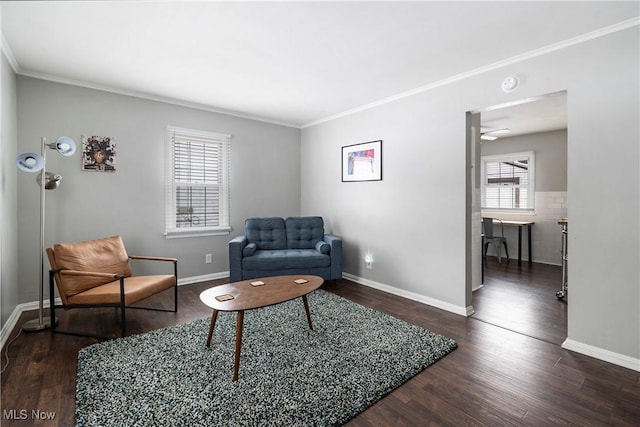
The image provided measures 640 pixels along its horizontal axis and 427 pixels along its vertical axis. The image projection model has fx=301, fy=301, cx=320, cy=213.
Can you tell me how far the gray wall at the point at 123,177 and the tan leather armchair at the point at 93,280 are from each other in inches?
25.6

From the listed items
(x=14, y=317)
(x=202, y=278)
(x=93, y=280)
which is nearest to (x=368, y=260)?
(x=202, y=278)

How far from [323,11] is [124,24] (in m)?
1.49

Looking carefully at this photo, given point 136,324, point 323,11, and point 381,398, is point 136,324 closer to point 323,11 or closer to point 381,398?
point 381,398

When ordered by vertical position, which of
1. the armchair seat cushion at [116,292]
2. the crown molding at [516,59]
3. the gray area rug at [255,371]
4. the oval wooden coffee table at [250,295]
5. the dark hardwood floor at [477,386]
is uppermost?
the crown molding at [516,59]

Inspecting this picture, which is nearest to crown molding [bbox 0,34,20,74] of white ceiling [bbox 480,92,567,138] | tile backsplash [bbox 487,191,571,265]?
white ceiling [bbox 480,92,567,138]

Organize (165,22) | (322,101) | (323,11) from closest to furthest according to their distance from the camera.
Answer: (323,11), (165,22), (322,101)

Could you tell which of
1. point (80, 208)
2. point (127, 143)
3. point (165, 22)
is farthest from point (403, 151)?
point (80, 208)

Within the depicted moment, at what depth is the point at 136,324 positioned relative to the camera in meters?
2.88

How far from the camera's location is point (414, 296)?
363 cm

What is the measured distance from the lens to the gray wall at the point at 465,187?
219cm

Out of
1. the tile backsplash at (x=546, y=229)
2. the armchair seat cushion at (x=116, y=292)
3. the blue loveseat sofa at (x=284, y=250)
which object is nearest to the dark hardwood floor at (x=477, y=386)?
the armchair seat cushion at (x=116, y=292)

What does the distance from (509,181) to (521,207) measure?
58cm

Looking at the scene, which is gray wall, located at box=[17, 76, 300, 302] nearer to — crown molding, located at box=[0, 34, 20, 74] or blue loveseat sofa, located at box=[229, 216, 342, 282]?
crown molding, located at box=[0, 34, 20, 74]

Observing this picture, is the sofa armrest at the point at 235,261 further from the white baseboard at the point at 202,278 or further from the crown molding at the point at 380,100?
the crown molding at the point at 380,100
